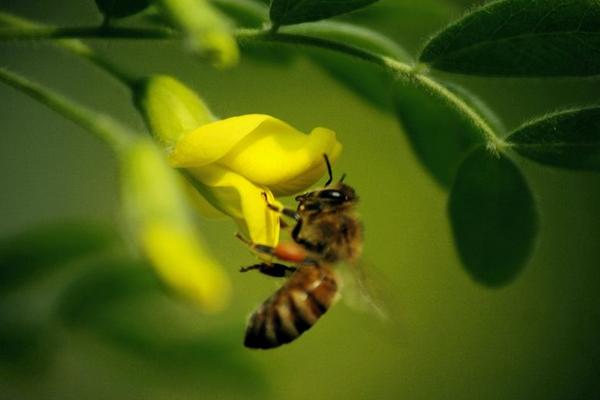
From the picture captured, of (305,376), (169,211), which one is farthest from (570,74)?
(305,376)

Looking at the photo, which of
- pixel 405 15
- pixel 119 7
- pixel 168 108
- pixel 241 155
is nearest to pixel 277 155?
pixel 241 155

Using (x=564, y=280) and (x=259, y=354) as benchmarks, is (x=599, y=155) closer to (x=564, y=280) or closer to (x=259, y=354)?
(x=259, y=354)

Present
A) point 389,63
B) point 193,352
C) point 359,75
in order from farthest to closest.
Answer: point 193,352, point 359,75, point 389,63

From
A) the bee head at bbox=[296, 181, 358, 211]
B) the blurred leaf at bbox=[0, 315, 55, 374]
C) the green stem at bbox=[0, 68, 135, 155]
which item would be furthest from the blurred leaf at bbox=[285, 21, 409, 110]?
the blurred leaf at bbox=[0, 315, 55, 374]

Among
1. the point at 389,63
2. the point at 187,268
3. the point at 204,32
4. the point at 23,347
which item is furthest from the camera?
the point at 23,347

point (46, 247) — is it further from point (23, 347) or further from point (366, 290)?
point (366, 290)
